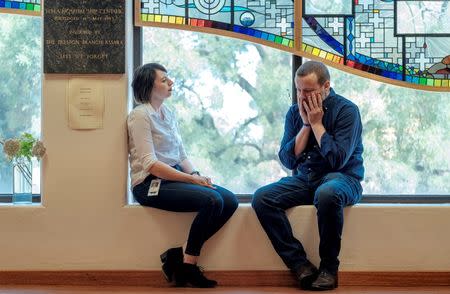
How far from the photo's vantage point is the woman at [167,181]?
3.32 metres

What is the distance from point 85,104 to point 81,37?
35cm

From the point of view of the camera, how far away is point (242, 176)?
3820 millimetres

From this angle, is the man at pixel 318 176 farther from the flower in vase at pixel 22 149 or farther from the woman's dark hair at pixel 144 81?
the flower in vase at pixel 22 149

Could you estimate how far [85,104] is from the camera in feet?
11.5

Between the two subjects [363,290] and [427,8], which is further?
[427,8]

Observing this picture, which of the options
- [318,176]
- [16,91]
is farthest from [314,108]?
[16,91]

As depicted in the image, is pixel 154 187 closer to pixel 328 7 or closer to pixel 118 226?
pixel 118 226

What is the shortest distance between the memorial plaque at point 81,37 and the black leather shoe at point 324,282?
147cm

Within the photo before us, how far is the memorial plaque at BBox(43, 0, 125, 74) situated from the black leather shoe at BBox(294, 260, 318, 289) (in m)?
1.38

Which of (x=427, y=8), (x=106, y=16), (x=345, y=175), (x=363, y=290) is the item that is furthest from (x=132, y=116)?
(x=427, y=8)

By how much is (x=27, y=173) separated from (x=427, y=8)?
2.43 metres

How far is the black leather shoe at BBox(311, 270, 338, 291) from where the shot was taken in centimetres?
320

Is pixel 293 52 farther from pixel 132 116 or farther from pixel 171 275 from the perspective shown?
pixel 171 275

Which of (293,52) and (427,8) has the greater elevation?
(427,8)
